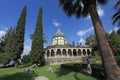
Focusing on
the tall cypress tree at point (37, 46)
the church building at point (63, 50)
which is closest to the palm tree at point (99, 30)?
the tall cypress tree at point (37, 46)

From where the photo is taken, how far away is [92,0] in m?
11.0

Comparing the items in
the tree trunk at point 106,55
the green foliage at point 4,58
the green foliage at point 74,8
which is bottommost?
the tree trunk at point 106,55

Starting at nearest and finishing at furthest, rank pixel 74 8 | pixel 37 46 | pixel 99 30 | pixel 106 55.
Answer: pixel 106 55 < pixel 99 30 < pixel 74 8 < pixel 37 46

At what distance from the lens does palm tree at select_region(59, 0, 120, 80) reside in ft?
26.9

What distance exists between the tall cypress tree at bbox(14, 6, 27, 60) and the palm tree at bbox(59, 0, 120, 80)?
109ft

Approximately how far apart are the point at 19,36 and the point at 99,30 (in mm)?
38494

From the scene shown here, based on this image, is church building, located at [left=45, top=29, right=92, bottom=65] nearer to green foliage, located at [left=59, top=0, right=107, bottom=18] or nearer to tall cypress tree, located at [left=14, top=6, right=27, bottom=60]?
tall cypress tree, located at [left=14, top=6, right=27, bottom=60]

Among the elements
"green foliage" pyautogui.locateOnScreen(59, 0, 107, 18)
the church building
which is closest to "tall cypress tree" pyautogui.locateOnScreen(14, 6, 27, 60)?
the church building

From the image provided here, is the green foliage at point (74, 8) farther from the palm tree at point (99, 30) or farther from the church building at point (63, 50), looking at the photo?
the church building at point (63, 50)

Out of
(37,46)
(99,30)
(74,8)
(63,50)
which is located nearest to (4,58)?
(37,46)

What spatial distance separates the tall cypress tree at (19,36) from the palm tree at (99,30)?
33285mm

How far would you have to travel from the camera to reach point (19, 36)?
45.3 metres

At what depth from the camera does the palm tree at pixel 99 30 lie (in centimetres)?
819

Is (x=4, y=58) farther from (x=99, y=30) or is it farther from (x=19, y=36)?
(x=99, y=30)
